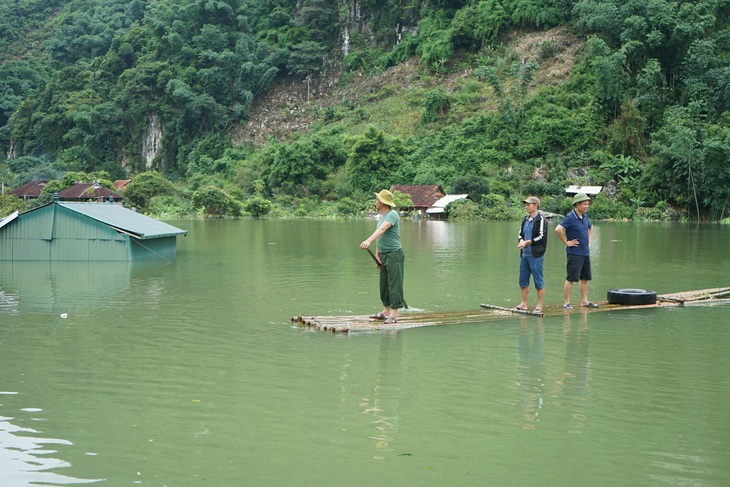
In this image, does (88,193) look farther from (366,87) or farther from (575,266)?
(575,266)

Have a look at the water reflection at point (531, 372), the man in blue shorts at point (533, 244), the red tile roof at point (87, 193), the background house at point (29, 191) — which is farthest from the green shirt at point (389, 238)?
the background house at point (29, 191)

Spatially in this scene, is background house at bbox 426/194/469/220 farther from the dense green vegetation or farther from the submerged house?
the submerged house

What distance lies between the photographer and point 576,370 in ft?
28.8

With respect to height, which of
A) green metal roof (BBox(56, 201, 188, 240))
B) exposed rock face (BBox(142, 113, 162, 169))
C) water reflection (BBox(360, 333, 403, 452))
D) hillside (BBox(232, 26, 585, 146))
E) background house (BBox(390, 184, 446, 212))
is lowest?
water reflection (BBox(360, 333, 403, 452))

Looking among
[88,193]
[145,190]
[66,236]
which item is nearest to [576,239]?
[66,236]

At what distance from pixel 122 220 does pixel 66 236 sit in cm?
165

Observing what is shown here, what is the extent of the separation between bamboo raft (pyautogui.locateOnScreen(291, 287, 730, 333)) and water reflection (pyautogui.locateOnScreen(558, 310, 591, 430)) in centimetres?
73

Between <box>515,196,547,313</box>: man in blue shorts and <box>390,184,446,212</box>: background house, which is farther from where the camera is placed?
<box>390,184,446,212</box>: background house

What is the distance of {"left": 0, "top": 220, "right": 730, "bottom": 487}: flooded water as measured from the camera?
5754 mm

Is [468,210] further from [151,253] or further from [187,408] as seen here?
[187,408]

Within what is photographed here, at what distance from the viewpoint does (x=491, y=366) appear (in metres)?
8.94

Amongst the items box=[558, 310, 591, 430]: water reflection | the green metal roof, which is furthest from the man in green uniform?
the green metal roof

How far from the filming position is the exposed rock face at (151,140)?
9475 centimetres

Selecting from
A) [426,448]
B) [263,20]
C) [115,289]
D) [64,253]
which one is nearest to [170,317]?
[115,289]
